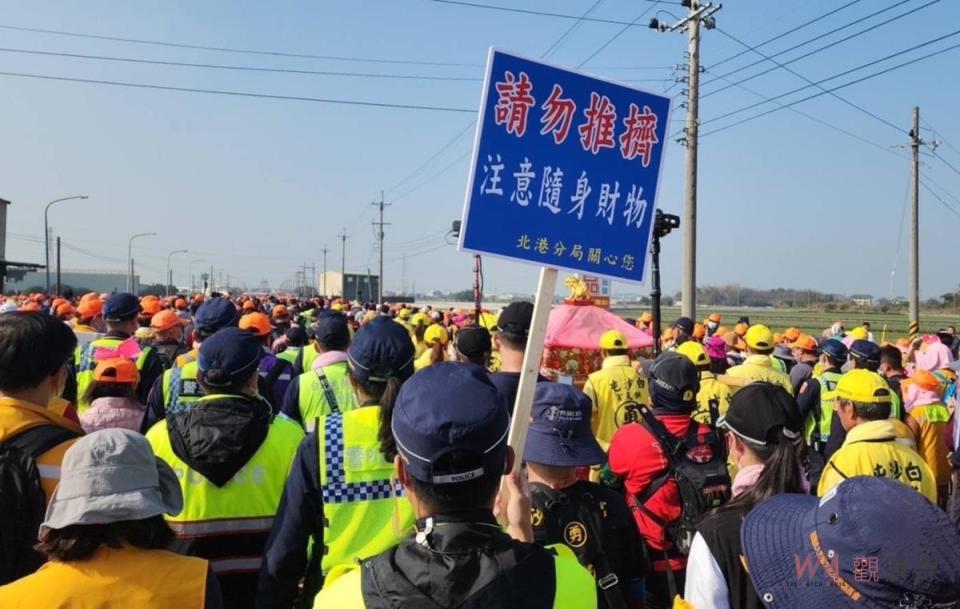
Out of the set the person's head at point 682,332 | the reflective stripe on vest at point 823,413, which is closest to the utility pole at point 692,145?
the person's head at point 682,332

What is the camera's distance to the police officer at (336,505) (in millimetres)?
2662

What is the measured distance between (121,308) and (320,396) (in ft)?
9.27

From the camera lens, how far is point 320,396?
4391 mm

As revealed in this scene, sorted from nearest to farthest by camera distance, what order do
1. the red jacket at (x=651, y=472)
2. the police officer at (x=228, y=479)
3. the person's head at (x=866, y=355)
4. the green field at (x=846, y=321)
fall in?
the police officer at (x=228, y=479) < the red jacket at (x=651, y=472) < the person's head at (x=866, y=355) < the green field at (x=846, y=321)

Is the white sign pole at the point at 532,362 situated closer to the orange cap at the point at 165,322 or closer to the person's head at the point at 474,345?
the person's head at the point at 474,345

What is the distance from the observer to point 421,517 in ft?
5.54

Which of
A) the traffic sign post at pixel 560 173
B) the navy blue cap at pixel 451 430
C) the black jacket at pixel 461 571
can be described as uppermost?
the traffic sign post at pixel 560 173

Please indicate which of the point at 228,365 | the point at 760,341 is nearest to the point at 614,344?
the point at 760,341

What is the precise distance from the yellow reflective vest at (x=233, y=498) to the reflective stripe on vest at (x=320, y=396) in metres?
1.22

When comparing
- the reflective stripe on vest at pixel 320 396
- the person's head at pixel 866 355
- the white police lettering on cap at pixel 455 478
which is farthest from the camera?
the person's head at pixel 866 355

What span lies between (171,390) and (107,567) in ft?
9.22

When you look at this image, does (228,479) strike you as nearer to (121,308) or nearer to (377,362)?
(377,362)

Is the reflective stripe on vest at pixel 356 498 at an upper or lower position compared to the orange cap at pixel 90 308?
lower

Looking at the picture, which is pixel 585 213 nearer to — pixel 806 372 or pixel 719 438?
pixel 719 438
